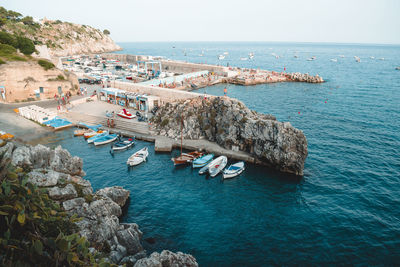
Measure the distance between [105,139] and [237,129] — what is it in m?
25.6

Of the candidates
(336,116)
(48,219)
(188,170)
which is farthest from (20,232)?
(336,116)

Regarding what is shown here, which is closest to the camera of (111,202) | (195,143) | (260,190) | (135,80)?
(111,202)

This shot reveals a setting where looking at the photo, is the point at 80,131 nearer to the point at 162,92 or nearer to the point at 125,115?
the point at 125,115

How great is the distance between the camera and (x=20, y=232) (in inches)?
532

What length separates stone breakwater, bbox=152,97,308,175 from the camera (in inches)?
1522

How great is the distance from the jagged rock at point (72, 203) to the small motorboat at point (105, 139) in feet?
78.0

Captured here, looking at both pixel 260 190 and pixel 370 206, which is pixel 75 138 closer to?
pixel 260 190

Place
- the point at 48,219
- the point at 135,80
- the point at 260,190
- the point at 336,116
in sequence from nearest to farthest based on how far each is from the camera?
1. the point at 48,219
2. the point at 260,190
3. the point at 336,116
4. the point at 135,80

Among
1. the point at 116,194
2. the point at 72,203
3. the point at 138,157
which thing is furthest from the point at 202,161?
the point at 72,203

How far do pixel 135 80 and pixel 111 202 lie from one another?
73.0 m

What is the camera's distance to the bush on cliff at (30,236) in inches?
464

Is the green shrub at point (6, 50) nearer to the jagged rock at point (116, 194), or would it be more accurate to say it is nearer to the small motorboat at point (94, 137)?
the small motorboat at point (94, 137)

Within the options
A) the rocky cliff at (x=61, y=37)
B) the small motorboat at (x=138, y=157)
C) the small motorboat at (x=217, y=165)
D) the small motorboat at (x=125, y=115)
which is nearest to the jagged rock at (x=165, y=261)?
the small motorboat at (x=217, y=165)

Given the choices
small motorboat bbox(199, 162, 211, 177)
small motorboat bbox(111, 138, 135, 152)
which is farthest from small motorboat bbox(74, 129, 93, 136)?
small motorboat bbox(199, 162, 211, 177)
